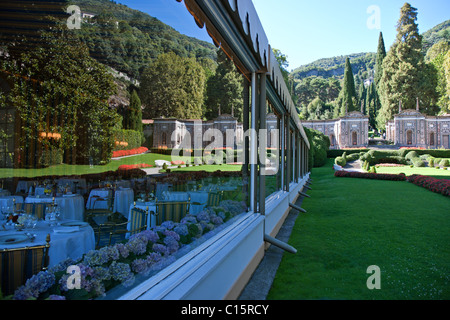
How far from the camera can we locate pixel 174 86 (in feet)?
13.4

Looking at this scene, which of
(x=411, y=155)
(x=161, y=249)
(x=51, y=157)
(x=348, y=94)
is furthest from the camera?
(x=348, y=94)

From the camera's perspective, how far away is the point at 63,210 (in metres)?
5.34

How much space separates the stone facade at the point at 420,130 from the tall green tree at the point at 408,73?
4.63 m

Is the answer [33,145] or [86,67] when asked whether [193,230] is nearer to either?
[86,67]

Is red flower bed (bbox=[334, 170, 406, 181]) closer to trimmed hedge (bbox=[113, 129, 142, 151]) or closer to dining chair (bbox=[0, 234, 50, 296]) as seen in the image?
trimmed hedge (bbox=[113, 129, 142, 151])

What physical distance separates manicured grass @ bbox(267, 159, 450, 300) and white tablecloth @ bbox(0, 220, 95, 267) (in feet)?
6.50

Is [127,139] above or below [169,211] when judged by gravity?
above

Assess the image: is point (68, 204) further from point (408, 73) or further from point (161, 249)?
point (408, 73)

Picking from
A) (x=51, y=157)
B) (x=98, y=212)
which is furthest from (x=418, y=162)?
(x=98, y=212)

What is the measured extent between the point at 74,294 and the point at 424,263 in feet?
12.9

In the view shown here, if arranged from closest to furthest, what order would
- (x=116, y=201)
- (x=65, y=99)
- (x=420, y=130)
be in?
(x=116, y=201) < (x=65, y=99) < (x=420, y=130)

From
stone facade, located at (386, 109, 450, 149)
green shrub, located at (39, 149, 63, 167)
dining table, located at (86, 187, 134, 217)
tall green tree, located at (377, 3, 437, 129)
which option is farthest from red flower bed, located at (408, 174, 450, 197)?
tall green tree, located at (377, 3, 437, 129)

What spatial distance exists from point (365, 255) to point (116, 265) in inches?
136

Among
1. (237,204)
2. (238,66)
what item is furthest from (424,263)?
(238,66)
